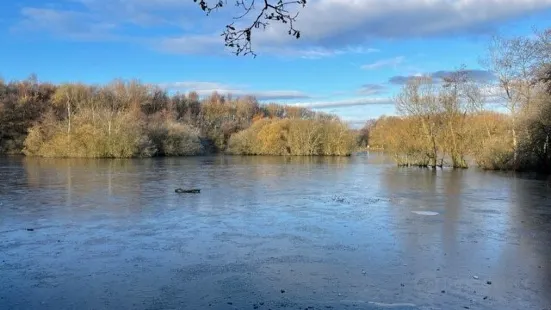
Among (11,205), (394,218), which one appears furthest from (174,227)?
(11,205)

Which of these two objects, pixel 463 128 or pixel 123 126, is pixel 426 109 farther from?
pixel 123 126

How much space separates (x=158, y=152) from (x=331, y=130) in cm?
2281

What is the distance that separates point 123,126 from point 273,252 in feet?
152

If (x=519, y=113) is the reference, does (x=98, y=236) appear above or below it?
below

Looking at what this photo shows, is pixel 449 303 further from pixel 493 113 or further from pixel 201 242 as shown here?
pixel 493 113

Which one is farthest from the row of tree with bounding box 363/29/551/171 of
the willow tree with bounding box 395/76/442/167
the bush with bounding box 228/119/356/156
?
the bush with bounding box 228/119/356/156

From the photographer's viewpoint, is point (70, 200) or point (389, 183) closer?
point (70, 200)

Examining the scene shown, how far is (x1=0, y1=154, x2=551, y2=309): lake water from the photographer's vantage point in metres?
6.35

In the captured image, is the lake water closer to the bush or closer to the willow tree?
the willow tree

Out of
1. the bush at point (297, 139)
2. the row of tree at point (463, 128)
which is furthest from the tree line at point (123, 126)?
the row of tree at point (463, 128)

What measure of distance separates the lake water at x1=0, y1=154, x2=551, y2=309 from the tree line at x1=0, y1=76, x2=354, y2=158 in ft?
121

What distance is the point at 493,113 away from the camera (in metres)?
35.4

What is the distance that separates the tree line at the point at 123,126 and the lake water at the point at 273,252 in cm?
3692

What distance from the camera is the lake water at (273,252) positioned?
20.8ft
